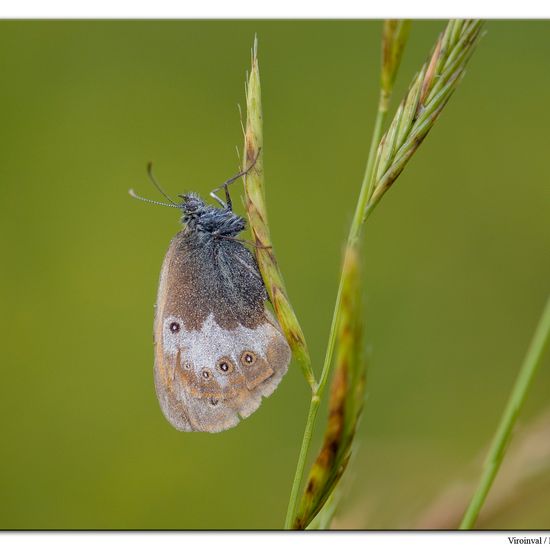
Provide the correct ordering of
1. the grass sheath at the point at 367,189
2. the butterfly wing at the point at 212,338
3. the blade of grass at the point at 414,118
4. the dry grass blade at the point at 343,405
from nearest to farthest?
1. the dry grass blade at the point at 343,405
2. the grass sheath at the point at 367,189
3. the blade of grass at the point at 414,118
4. the butterfly wing at the point at 212,338

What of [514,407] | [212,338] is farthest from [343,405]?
[212,338]

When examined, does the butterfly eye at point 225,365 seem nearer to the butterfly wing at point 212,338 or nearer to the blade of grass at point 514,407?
the butterfly wing at point 212,338

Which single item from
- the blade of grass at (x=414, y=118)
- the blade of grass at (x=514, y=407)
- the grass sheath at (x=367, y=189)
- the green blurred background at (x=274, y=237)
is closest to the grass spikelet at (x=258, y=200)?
the grass sheath at (x=367, y=189)

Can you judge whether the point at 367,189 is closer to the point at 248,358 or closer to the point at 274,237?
the point at 248,358

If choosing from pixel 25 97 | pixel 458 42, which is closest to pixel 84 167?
pixel 25 97
